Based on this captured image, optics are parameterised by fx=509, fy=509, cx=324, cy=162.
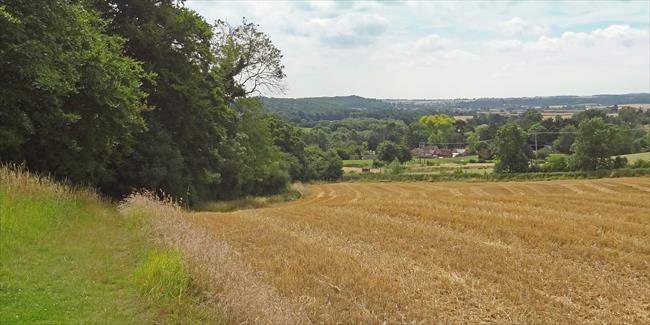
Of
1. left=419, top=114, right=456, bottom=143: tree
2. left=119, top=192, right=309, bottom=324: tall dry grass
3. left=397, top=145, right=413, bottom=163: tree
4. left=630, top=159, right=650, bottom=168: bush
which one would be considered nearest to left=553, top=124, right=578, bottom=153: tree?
left=397, top=145, right=413, bottom=163: tree

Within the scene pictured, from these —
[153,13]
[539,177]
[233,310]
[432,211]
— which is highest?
[153,13]

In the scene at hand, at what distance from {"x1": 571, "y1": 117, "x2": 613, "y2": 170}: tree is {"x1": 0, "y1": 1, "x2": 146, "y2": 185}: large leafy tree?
242 feet

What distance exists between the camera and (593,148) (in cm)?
7794

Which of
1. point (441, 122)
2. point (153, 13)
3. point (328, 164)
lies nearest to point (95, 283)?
point (153, 13)

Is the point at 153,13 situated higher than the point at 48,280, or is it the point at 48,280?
the point at 153,13

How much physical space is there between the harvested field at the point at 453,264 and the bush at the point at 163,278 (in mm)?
552

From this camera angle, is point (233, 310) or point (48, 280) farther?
point (48, 280)

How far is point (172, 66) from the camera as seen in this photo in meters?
28.1

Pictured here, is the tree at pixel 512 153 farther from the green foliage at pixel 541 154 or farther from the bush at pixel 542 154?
the bush at pixel 542 154

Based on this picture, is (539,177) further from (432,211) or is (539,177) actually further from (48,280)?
(48,280)

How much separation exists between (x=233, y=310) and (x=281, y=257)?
401 centimetres

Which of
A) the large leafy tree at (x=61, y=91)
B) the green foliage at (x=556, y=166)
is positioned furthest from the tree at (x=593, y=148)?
the large leafy tree at (x=61, y=91)

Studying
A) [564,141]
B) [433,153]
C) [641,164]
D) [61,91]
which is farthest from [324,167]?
[61,91]

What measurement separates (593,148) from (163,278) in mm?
83451
